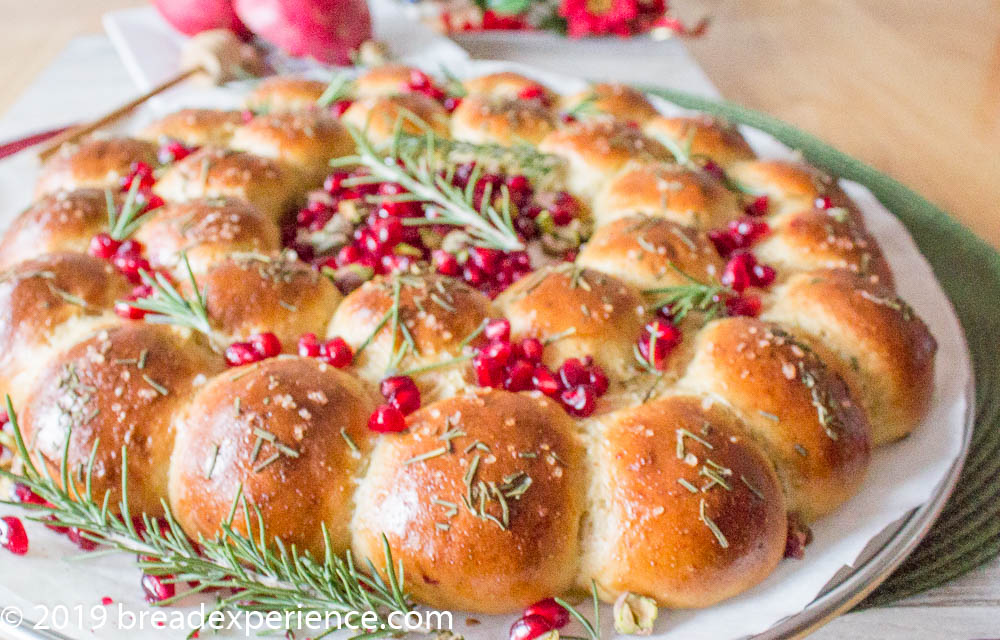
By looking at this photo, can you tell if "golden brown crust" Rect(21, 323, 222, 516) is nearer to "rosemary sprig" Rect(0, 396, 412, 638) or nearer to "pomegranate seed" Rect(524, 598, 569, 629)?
"rosemary sprig" Rect(0, 396, 412, 638)

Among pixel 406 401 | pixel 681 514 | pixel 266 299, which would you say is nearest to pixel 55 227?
pixel 266 299

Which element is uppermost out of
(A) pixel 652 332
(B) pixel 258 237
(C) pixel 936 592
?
(B) pixel 258 237

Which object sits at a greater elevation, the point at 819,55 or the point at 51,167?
the point at 51,167

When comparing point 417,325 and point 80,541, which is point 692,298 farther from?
point 80,541

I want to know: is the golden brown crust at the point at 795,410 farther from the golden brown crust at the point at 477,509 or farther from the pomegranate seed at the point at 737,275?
the golden brown crust at the point at 477,509

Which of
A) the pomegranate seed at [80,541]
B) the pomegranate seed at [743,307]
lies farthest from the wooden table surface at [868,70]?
the pomegranate seed at [80,541]

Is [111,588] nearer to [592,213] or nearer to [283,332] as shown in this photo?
[283,332]

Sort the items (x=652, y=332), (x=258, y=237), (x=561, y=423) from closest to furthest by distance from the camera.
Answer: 1. (x=561, y=423)
2. (x=652, y=332)
3. (x=258, y=237)

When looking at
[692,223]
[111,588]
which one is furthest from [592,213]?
[111,588]
